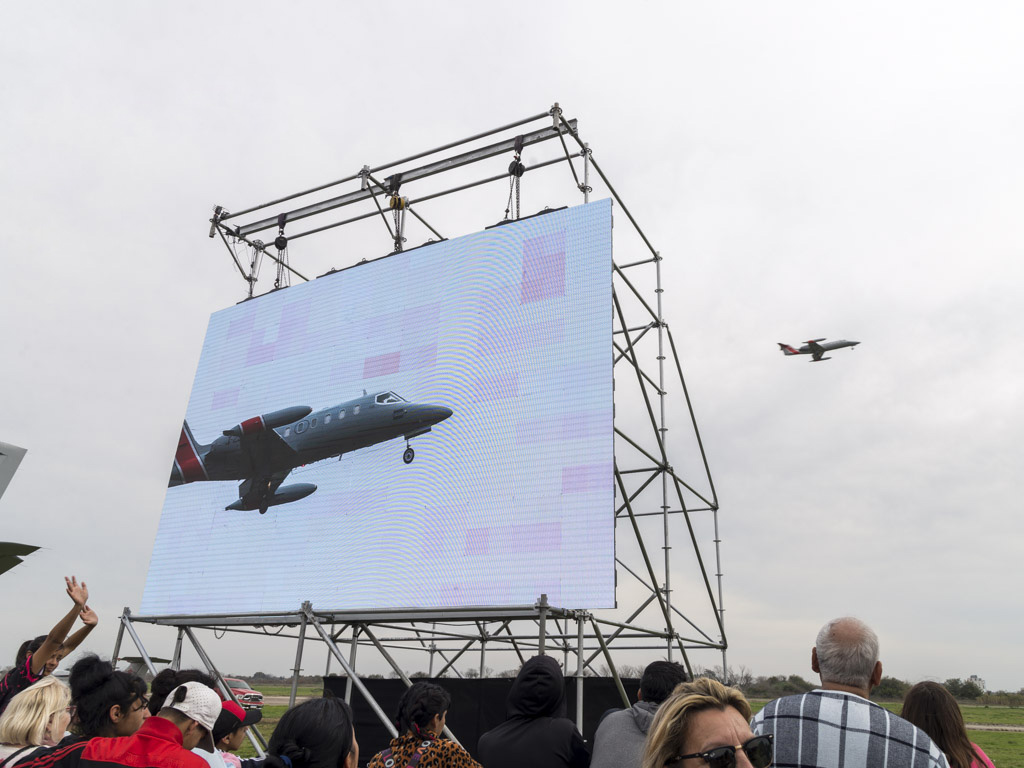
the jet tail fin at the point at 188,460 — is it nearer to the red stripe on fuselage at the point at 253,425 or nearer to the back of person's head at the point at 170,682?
the red stripe on fuselage at the point at 253,425

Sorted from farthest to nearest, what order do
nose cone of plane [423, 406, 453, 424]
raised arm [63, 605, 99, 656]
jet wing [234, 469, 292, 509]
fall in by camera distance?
jet wing [234, 469, 292, 509] → nose cone of plane [423, 406, 453, 424] → raised arm [63, 605, 99, 656]

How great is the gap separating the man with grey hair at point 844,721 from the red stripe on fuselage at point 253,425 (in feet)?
28.2

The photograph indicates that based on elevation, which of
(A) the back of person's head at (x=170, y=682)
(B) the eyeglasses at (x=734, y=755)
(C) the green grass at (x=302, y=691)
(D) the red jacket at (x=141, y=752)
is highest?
(C) the green grass at (x=302, y=691)

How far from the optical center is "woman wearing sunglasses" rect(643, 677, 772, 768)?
5.42 feet

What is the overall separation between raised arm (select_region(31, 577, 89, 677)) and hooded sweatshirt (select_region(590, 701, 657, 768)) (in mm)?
2588

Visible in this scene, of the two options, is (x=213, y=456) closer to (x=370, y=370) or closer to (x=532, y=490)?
(x=370, y=370)

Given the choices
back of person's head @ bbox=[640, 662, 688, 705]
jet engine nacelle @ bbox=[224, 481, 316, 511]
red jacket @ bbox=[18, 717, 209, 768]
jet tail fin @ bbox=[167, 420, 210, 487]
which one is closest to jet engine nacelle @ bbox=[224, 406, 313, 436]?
jet tail fin @ bbox=[167, 420, 210, 487]

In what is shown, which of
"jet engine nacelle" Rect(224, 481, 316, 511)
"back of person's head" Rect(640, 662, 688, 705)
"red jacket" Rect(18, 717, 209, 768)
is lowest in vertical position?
"red jacket" Rect(18, 717, 209, 768)

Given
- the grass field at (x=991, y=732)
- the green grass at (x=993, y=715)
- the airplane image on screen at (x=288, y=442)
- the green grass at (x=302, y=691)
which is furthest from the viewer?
the green grass at (x=993, y=715)

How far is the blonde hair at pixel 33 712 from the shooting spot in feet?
8.71

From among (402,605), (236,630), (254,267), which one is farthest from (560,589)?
(254,267)

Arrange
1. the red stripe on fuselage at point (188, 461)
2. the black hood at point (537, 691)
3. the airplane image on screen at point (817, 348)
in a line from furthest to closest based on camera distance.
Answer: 1. the airplane image on screen at point (817, 348)
2. the red stripe on fuselage at point (188, 461)
3. the black hood at point (537, 691)

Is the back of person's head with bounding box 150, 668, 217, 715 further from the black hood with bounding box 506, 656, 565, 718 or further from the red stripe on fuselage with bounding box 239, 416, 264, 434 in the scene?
the red stripe on fuselage with bounding box 239, 416, 264, 434

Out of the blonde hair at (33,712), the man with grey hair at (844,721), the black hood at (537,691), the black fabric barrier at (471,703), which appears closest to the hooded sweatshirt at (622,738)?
the black hood at (537,691)
